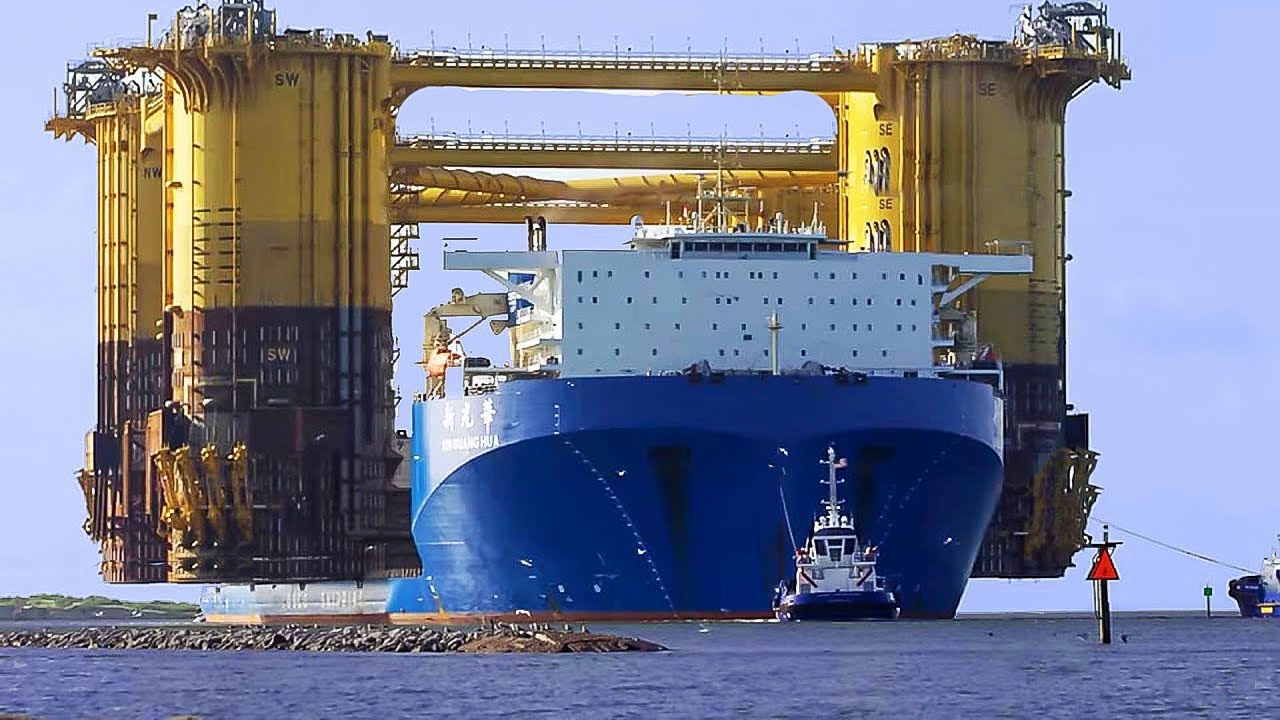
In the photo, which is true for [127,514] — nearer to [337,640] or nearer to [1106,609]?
[337,640]

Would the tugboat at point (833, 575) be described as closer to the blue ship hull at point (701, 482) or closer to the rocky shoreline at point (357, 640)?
the blue ship hull at point (701, 482)

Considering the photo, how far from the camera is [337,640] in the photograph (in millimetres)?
77562

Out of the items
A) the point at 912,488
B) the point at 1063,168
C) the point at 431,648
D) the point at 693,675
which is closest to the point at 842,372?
the point at 912,488

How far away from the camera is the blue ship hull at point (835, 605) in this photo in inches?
3019

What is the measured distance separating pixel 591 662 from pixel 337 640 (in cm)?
1143

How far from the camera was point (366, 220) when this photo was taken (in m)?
95.6

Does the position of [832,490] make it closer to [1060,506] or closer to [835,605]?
[835,605]

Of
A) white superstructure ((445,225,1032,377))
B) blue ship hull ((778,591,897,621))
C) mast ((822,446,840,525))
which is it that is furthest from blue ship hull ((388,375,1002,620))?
white superstructure ((445,225,1032,377))

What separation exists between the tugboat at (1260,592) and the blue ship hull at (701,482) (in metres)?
34.4

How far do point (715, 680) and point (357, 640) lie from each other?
1708 cm

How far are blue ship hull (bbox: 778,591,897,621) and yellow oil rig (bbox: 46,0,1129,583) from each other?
17.1 meters

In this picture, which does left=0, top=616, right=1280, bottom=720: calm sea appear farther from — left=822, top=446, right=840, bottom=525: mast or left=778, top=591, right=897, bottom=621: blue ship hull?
A: left=822, top=446, right=840, bottom=525: mast

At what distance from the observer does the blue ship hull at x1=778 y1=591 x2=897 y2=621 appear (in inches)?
3019

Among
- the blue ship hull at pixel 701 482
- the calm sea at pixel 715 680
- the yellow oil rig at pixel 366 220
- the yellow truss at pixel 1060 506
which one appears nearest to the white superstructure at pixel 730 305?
the blue ship hull at pixel 701 482
